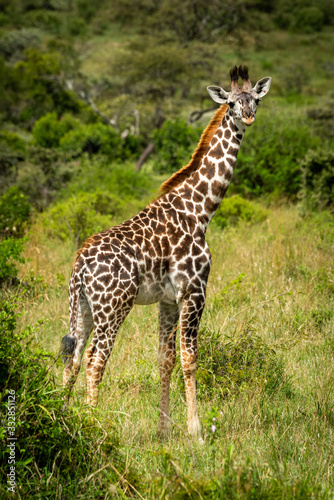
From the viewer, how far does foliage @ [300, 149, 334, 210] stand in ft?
39.0

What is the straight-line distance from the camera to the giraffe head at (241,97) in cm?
486

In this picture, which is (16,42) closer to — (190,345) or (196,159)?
(196,159)

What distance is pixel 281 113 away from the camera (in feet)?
57.3

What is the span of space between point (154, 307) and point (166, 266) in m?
2.87

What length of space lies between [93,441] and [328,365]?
2.92 m

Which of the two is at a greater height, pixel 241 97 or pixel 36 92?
pixel 241 97

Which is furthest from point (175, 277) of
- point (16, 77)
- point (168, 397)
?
point (16, 77)

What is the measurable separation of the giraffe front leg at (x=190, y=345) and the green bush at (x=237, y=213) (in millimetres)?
6811

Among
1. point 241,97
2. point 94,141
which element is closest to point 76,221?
point 241,97

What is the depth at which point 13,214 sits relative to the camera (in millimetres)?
10438

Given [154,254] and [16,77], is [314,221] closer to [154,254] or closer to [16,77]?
[154,254]

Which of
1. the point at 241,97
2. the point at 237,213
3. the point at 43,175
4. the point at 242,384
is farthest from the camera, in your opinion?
the point at 43,175

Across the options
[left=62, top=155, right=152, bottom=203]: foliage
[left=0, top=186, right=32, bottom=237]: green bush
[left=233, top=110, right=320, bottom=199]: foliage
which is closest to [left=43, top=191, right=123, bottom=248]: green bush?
[left=0, top=186, right=32, bottom=237]: green bush

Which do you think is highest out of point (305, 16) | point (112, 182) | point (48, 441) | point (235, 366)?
point (305, 16)
